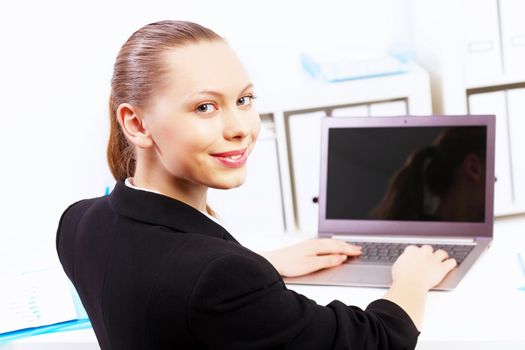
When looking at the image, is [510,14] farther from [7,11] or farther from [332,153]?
[7,11]

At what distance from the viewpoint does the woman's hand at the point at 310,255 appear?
157 cm

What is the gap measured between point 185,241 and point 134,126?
0.60 feet

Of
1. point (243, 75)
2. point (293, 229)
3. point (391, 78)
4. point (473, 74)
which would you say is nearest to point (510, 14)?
point (473, 74)

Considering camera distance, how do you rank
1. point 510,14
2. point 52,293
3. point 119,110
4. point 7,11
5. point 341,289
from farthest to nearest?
point 7,11, point 510,14, point 52,293, point 341,289, point 119,110

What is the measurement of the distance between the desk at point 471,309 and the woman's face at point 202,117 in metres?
0.43

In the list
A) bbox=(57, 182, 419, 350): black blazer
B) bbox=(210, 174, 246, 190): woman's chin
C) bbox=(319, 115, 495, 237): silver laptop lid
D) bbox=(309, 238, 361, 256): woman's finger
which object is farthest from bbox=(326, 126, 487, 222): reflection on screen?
bbox=(210, 174, 246, 190): woman's chin

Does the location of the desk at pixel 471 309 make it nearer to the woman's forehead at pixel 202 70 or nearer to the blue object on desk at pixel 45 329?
the blue object on desk at pixel 45 329

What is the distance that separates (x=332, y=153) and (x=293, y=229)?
1.01ft

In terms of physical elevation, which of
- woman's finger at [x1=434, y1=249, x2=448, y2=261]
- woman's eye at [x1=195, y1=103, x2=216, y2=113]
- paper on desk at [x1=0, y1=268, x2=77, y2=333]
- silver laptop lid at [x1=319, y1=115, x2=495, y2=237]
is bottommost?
paper on desk at [x1=0, y1=268, x2=77, y2=333]

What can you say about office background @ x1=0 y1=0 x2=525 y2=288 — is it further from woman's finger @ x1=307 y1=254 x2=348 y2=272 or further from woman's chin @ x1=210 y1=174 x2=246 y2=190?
woman's chin @ x1=210 y1=174 x2=246 y2=190

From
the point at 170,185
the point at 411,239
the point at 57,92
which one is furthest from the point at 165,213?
the point at 57,92

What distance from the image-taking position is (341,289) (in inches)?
58.8

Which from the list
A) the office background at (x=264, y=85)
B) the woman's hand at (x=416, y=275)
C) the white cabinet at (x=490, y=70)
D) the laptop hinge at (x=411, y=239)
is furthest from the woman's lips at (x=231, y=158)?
the white cabinet at (x=490, y=70)

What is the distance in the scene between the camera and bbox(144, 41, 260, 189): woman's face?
1062 millimetres
